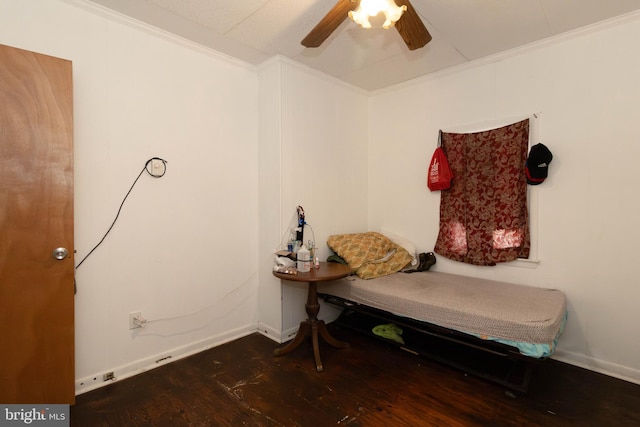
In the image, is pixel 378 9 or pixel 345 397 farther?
pixel 345 397

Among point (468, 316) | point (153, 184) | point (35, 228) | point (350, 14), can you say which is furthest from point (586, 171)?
point (35, 228)

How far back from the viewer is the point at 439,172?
118 inches

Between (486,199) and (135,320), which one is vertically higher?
(486,199)

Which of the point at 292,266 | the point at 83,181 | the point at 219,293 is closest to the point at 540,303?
the point at 292,266

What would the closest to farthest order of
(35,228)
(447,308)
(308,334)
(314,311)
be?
(35,228) → (447,308) → (314,311) → (308,334)

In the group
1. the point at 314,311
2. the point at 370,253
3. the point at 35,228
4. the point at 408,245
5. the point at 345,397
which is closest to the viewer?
the point at 35,228

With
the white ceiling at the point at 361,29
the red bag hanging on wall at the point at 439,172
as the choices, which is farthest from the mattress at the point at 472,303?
the white ceiling at the point at 361,29

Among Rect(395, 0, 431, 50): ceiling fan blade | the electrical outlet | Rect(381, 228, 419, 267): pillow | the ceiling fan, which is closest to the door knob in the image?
the electrical outlet

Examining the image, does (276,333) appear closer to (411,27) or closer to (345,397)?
(345,397)

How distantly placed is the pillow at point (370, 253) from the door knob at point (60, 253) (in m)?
2.01

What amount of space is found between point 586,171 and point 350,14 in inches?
83.1

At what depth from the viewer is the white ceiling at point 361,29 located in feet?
6.77

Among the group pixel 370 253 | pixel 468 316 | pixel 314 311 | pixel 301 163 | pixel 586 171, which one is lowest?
pixel 314 311

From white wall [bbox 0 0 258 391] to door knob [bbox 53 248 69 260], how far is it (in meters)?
0.24
